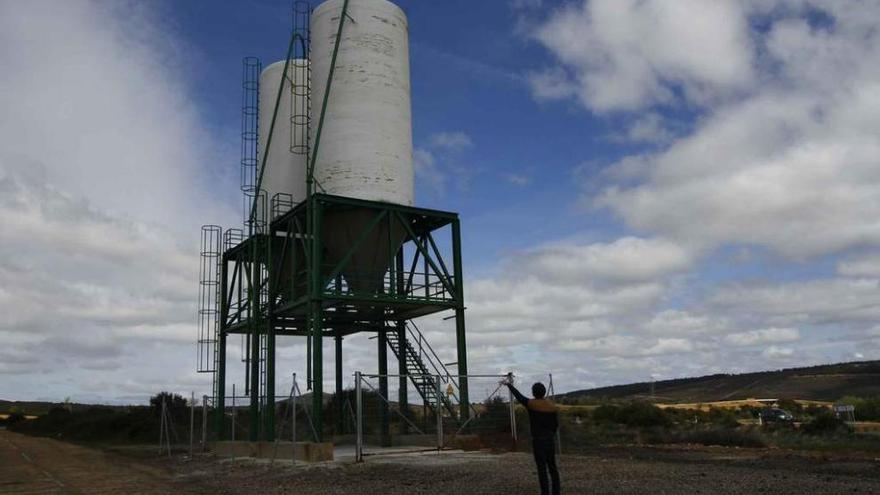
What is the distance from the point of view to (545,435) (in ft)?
38.7

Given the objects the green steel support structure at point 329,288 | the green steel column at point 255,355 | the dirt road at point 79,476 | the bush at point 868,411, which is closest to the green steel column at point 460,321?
the green steel support structure at point 329,288

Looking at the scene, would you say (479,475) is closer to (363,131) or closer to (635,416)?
(363,131)

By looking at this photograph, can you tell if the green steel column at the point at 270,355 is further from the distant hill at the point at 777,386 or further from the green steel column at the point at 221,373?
the distant hill at the point at 777,386

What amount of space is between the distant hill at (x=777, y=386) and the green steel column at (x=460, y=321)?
82300mm

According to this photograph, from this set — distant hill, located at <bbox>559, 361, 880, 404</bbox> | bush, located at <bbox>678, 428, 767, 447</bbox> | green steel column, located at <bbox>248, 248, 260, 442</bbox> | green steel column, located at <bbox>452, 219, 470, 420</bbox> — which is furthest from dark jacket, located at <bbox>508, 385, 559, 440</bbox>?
distant hill, located at <bbox>559, 361, 880, 404</bbox>

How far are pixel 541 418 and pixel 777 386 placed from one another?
12846 centimetres

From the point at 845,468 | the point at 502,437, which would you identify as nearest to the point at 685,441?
the point at 502,437

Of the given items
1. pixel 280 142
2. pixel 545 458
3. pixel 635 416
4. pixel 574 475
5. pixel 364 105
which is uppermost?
pixel 280 142

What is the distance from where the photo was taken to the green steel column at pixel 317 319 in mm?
25016

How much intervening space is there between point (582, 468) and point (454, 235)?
45.4 ft

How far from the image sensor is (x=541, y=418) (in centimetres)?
1191

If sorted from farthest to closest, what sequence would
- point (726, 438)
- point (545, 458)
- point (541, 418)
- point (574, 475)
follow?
point (726, 438), point (574, 475), point (541, 418), point (545, 458)

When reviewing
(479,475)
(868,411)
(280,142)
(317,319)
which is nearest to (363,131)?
(280,142)

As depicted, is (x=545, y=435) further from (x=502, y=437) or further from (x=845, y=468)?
(x=502, y=437)
